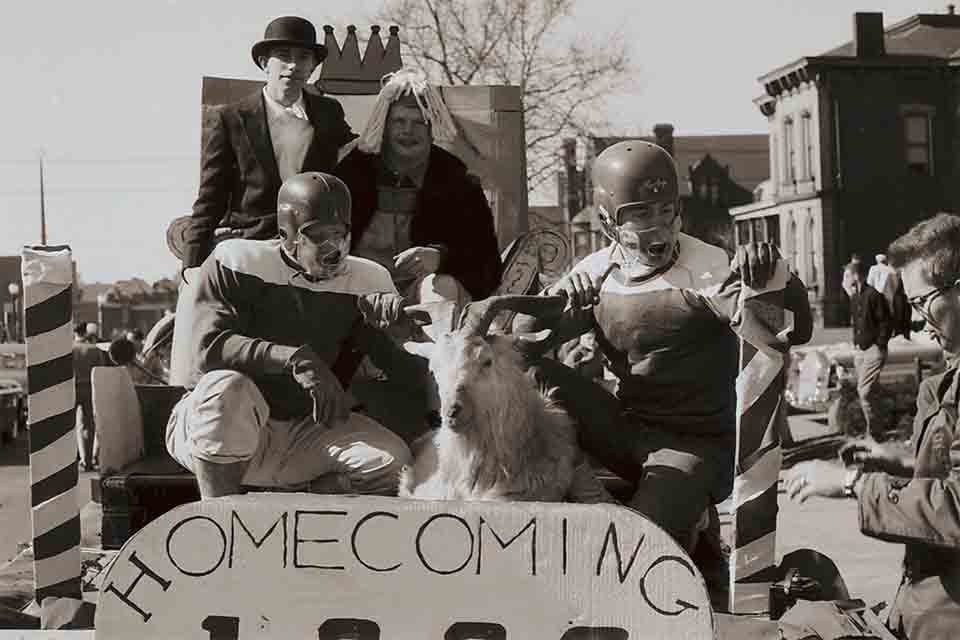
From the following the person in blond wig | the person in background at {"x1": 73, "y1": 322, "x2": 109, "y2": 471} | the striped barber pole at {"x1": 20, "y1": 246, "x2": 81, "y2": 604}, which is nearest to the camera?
the striped barber pole at {"x1": 20, "y1": 246, "x2": 81, "y2": 604}

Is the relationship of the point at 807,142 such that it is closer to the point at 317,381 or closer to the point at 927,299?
the point at 317,381

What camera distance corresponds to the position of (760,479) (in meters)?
4.56

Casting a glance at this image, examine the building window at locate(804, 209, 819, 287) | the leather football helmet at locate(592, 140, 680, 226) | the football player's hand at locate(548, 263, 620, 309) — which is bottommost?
the football player's hand at locate(548, 263, 620, 309)

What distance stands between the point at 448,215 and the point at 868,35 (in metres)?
40.1

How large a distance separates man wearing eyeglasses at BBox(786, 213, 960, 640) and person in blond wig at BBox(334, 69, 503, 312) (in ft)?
8.45

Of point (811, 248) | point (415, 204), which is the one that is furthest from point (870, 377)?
point (811, 248)

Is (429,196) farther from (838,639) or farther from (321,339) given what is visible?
(838,639)

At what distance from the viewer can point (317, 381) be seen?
4.37m

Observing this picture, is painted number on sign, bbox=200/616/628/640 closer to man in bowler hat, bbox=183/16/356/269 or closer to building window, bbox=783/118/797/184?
man in bowler hat, bbox=183/16/356/269

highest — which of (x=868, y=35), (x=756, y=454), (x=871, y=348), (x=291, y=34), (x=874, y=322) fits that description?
(x=868, y=35)

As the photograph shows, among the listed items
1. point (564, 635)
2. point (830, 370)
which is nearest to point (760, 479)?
point (564, 635)

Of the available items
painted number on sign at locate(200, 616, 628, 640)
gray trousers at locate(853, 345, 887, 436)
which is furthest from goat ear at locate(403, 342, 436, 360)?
gray trousers at locate(853, 345, 887, 436)

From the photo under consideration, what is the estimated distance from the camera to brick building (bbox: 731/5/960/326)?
139 feet

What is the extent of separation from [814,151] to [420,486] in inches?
1592
